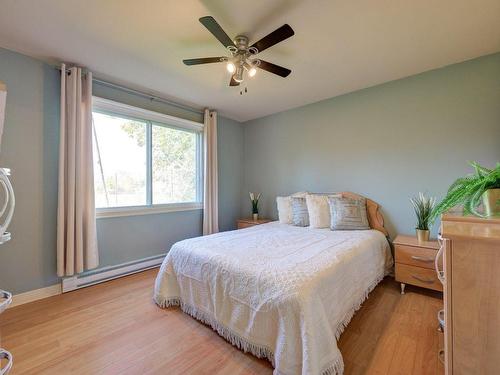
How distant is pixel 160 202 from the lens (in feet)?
10.9

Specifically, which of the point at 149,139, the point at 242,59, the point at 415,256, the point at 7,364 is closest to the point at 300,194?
the point at 415,256

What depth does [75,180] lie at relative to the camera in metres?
2.35

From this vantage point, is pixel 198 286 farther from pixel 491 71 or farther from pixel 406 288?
pixel 491 71

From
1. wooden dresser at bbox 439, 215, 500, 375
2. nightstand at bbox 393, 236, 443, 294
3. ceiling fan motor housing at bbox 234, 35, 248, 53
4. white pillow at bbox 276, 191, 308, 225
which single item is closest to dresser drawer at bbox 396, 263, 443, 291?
nightstand at bbox 393, 236, 443, 294

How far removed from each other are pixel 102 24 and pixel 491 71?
3.64 meters

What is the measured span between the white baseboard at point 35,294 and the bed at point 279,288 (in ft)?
3.95

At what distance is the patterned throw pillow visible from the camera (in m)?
3.08

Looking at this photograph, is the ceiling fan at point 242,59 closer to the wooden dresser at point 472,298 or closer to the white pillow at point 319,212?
the wooden dresser at point 472,298

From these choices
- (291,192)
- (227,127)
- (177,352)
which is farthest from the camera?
(227,127)

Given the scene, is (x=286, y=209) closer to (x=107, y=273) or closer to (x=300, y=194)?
(x=300, y=194)

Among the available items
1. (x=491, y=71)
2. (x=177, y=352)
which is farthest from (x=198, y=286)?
(x=491, y=71)

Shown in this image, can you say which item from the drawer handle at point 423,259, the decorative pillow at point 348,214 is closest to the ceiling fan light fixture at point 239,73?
the decorative pillow at point 348,214

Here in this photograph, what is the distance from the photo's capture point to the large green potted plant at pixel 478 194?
33.0 inches

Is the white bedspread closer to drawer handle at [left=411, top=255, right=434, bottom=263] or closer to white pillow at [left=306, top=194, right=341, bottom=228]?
drawer handle at [left=411, top=255, right=434, bottom=263]
